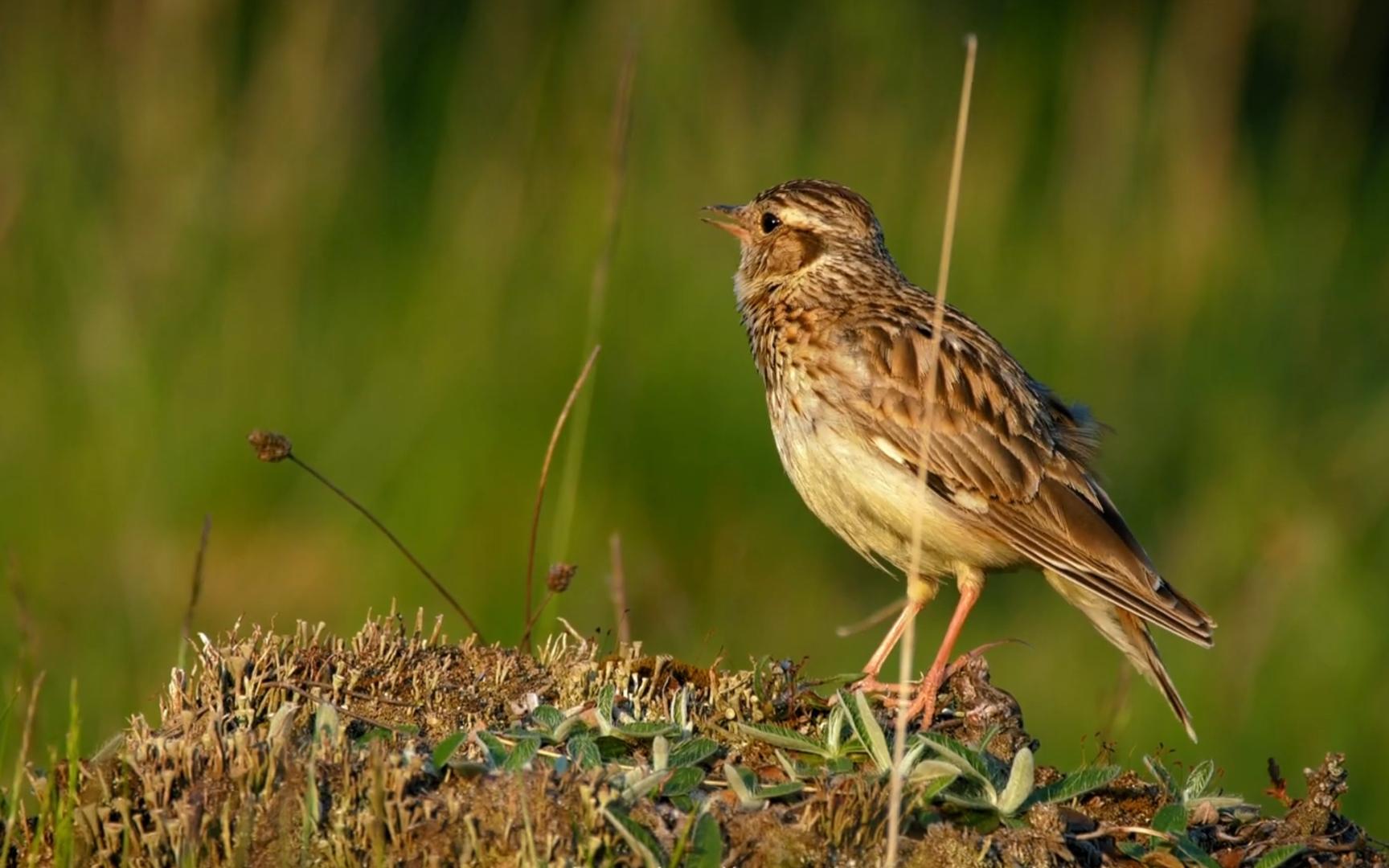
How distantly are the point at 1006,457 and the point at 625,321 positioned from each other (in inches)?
176

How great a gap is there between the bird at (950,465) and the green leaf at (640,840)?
1973 mm

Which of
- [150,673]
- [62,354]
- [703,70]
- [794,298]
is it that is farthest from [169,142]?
[794,298]

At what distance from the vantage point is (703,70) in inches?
462

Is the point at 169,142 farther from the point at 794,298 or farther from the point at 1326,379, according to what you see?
the point at 1326,379

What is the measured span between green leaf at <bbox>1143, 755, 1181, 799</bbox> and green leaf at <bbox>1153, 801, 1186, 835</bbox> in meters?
0.15

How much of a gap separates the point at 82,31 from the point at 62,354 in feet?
9.33

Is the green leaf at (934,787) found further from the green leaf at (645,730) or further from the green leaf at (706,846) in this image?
the green leaf at (645,730)

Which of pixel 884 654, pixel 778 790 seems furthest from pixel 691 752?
pixel 884 654

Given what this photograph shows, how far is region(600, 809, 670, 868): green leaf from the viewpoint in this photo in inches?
140

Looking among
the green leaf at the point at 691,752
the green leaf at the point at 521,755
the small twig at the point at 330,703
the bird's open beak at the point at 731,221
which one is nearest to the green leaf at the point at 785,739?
the green leaf at the point at 691,752

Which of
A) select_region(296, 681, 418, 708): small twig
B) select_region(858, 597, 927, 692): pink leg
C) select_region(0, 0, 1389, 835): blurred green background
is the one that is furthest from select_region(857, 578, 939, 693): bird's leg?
select_region(0, 0, 1389, 835): blurred green background

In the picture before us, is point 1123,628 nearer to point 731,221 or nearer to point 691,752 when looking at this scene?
point 731,221

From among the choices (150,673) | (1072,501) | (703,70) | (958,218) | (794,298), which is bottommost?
(150,673)

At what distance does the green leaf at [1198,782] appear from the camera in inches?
166
